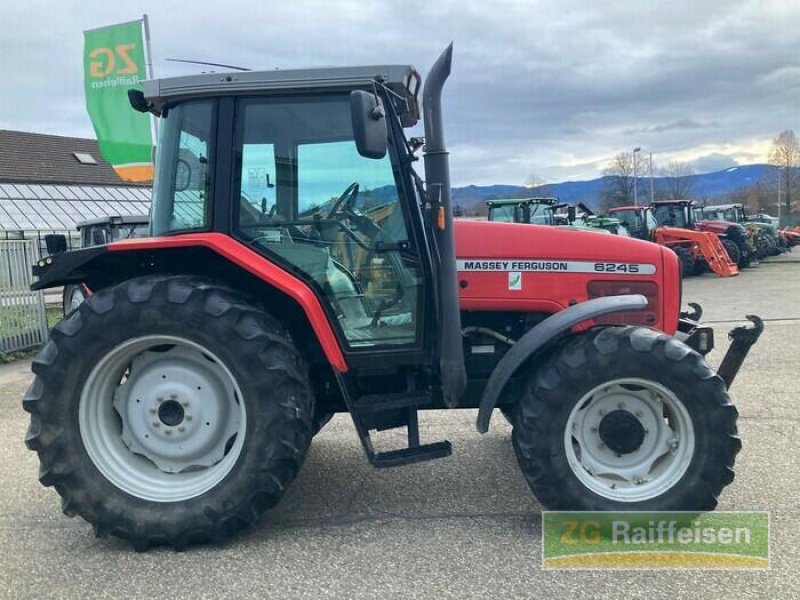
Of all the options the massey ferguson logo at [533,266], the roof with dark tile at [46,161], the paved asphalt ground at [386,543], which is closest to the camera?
the paved asphalt ground at [386,543]

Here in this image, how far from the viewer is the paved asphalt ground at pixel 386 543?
115 inches

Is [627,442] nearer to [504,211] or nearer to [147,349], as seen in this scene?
[147,349]

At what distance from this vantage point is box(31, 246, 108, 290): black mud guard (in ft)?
11.2

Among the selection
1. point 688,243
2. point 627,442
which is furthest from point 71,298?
point 688,243

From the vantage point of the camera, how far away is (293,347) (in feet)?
11.1

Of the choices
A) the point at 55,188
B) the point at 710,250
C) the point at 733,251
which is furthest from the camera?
the point at 55,188

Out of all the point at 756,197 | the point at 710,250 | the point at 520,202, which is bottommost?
the point at 710,250

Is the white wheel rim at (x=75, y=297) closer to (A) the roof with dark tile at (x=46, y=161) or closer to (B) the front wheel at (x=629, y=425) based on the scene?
(B) the front wheel at (x=629, y=425)

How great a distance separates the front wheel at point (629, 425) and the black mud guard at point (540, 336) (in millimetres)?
110

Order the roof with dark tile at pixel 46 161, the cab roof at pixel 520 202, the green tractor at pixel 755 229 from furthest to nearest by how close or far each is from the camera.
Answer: the roof with dark tile at pixel 46 161, the green tractor at pixel 755 229, the cab roof at pixel 520 202

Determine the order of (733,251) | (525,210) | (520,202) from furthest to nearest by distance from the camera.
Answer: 1. (733,251)
2. (520,202)
3. (525,210)

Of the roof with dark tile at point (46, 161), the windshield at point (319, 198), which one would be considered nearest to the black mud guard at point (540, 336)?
the windshield at point (319, 198)

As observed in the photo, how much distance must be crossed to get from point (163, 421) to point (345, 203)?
57.2 inches

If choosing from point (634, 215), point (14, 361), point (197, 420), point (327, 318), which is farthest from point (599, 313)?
point (634, 215)
